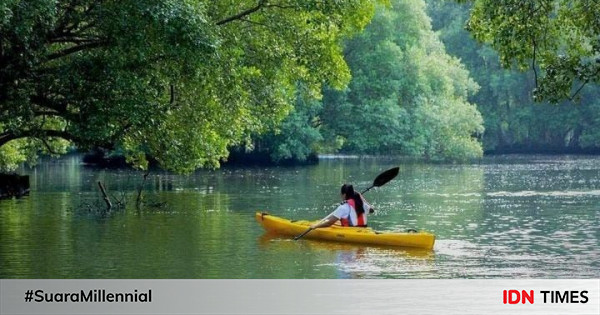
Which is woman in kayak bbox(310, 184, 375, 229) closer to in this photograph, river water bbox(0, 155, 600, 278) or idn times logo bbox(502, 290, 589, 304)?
river water bbox(0, 155, 600, 278)

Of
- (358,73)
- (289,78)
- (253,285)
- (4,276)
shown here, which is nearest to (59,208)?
(289,78)

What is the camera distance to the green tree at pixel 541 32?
849 inches

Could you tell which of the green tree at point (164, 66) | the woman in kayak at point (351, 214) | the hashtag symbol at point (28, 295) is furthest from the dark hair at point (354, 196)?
the hashtag symbol at point (28, 295)

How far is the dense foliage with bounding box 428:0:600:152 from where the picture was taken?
8719 cm

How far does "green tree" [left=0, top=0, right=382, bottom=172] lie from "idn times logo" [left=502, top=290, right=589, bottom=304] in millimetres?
8805

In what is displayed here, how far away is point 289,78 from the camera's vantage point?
107 ft

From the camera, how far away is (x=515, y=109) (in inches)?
3563

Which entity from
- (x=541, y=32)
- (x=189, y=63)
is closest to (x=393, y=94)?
(x=189, y=63)

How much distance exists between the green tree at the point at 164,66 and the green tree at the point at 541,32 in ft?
20.2

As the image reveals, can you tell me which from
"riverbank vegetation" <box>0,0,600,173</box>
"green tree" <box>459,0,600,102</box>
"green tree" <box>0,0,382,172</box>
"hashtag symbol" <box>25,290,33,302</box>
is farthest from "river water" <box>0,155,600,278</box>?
"green tree" <box>459,0,600,102</box>

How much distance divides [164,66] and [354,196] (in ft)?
17.0

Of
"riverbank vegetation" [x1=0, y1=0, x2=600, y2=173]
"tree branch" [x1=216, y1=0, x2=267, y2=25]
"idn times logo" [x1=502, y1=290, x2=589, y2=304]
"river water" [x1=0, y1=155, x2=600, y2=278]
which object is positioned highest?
"tree branch" [x1=216, y1=0, x2=267, y2=25]

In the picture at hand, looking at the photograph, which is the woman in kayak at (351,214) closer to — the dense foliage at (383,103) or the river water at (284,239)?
the river water at (284,239)

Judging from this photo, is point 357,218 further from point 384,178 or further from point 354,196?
point 384,178
